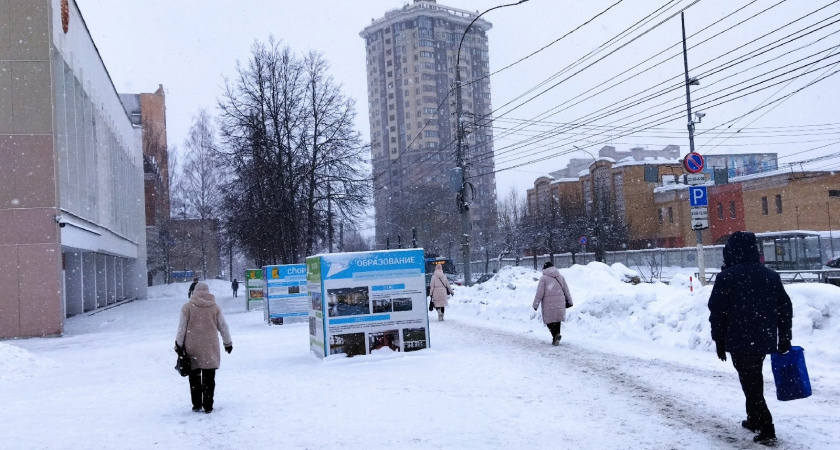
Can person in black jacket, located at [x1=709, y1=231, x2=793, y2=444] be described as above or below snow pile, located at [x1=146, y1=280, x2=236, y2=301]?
above

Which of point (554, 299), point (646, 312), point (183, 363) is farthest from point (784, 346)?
point (646, 312)

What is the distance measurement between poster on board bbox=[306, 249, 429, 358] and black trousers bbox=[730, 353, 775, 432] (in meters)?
7.28

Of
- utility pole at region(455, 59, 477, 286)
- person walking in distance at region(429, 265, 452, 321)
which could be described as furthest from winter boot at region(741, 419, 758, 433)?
utility pole at region(455, 59, 477, 286)

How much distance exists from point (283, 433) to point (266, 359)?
673 cm

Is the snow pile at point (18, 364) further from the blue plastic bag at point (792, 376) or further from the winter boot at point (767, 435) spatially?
the blue plastic bag at point (792, 376)

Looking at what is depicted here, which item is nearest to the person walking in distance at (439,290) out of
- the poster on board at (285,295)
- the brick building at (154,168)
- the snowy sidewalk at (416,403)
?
the poster on board at (285,295)

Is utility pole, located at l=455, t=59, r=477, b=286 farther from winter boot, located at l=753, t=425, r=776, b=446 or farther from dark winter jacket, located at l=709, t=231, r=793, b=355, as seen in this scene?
winter boot, located at l=753, t=425, r=776, b=446

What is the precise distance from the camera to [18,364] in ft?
46.1

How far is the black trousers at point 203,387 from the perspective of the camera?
28.4ft

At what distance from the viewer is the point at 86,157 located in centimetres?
3033

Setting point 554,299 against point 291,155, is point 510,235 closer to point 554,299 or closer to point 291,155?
point 291,155

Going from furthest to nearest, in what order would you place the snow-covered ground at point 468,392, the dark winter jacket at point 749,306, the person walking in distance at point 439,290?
the person walking in distance at point 439,290 → the snow-covered ground at point 468,392 → the dark winter jacket at point 749,306

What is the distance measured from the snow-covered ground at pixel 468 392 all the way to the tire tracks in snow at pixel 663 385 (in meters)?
0.02

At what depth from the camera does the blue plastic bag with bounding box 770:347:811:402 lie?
6.17 meters
